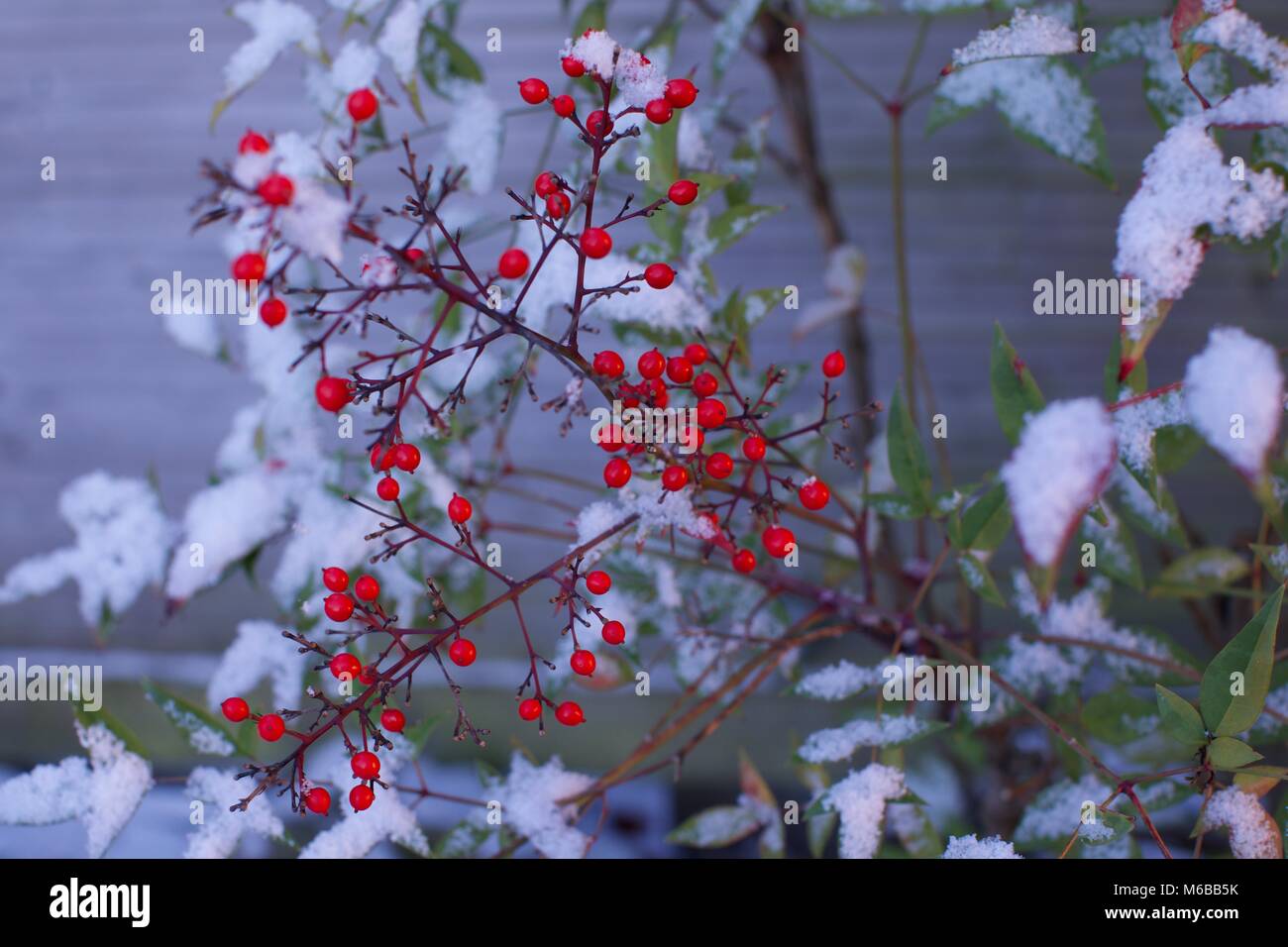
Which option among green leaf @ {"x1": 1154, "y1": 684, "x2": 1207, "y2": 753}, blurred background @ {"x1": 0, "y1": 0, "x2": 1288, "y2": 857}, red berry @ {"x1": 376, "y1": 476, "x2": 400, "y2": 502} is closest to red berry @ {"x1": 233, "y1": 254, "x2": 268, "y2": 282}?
red berry @ {"x1": 376, "y1": 476, "x2": 400, "y2": 502}

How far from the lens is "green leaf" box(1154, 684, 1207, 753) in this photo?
54 cm

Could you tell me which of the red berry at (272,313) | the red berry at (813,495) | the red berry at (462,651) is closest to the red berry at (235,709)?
the red berry at (462,651)

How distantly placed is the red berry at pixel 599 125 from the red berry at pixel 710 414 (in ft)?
0.51

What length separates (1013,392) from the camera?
522 mm

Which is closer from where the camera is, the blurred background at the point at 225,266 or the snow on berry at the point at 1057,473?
the snow on berry at the point at 1057,473

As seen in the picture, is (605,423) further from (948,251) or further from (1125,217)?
(948,251)

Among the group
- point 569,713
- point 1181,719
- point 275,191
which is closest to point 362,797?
point 569,713

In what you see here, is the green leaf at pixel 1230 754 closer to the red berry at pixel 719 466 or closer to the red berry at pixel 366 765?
the red berry at pixel 719 466

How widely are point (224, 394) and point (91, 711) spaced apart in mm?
1555

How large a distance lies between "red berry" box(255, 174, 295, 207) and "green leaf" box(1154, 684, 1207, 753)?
0.53 m

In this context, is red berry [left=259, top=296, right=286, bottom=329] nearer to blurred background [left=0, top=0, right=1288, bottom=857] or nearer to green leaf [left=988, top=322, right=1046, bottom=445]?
green leaf [left=988, top=322, right=1046, bottom=445]

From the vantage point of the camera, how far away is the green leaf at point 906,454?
648mm
